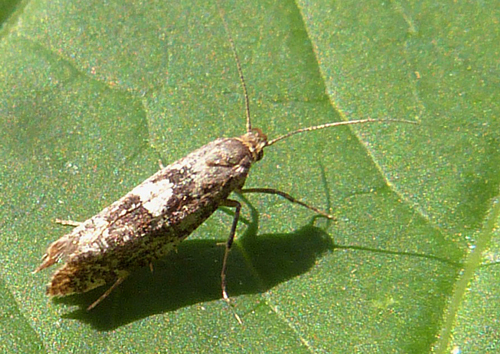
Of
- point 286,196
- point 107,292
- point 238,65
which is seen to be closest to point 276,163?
point 286,196

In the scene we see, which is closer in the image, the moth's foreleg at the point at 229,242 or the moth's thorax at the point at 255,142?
the moth's foreleg at the point at 229,242

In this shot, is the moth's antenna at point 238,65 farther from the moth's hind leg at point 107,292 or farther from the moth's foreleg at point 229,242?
the moth's hind leg at point 107,292

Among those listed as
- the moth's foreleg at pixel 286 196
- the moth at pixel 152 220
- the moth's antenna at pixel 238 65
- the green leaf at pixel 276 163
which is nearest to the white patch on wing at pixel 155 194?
the moth at pixel 152 220

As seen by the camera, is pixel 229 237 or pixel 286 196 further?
pixel 286 196

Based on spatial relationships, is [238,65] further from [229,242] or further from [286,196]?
[229,242]

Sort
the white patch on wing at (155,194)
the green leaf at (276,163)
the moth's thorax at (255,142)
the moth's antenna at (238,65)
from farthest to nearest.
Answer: the moth's antenna at (238,65) → the moth's thorax at (255,142) → the white patch on wing at (155,194) → the green leaf at (276,163)

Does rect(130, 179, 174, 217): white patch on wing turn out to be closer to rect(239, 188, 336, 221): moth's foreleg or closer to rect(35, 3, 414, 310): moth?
rect(35, 3, 414, 310): moth

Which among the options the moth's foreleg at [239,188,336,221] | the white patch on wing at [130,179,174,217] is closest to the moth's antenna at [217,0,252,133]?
the moth's foreleg at [239,188,336,221]
